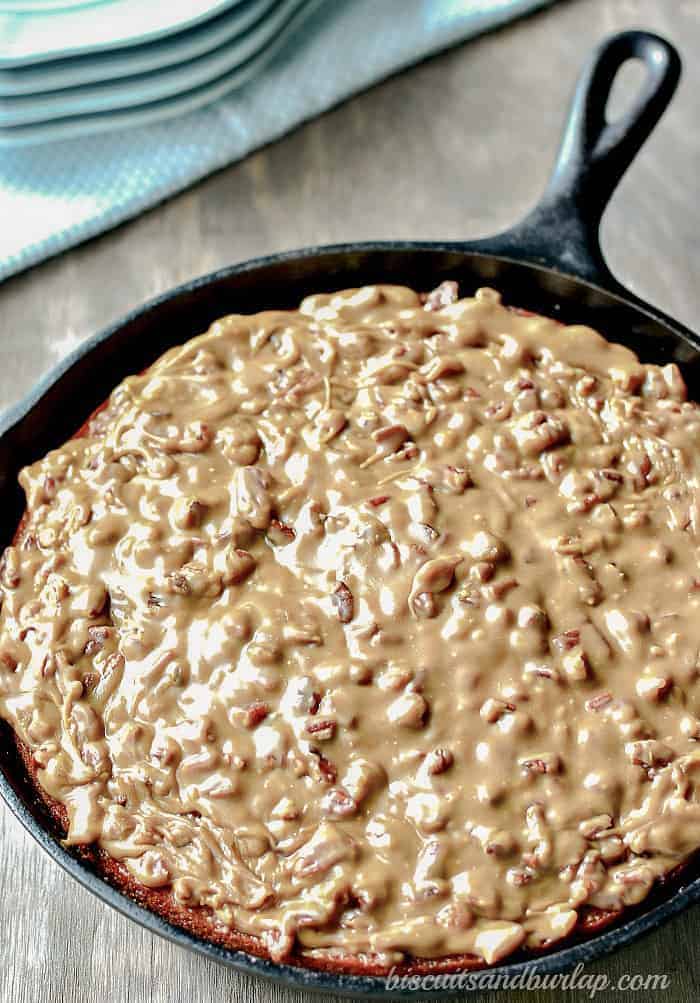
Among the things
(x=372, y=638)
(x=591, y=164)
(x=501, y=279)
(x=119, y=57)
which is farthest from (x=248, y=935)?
(x=119, y=57)

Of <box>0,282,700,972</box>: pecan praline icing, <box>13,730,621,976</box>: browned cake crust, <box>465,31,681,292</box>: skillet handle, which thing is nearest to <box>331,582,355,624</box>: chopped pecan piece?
<box>0,282,700,972</box>: pecan praline icing

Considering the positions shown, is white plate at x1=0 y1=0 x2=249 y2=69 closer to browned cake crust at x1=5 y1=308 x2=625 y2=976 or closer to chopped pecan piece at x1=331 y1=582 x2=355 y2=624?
chopped pecan piece at x1=331 y1=582 x2=355 y2=624

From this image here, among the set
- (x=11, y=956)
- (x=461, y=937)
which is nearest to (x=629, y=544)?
(x=461, y=937)

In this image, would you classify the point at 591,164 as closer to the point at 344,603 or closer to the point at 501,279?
the point at 501,279

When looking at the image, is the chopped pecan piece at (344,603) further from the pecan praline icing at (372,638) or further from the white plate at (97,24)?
the white plate at (97,24)

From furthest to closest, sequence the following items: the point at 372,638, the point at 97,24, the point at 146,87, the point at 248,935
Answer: the point at 146,87, the point at 97,24, the point at 372,638, the point at 248,935

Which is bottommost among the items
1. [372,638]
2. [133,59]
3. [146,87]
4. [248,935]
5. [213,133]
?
[248,935]
